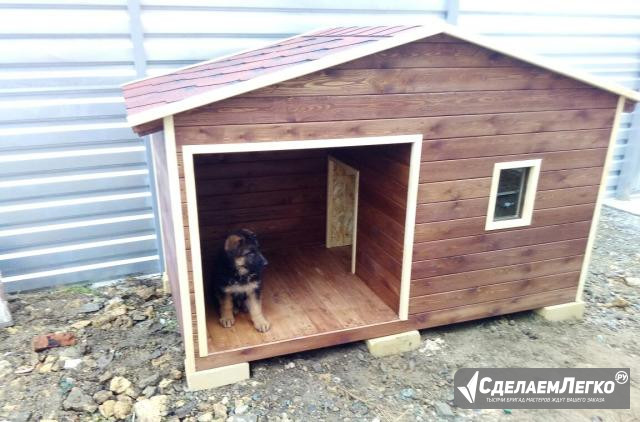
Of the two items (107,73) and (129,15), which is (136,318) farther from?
(129,15)

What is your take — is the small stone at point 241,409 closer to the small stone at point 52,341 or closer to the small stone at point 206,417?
the small stone at point 206,417

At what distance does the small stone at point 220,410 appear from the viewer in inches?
136

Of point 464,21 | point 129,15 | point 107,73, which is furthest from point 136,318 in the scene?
point 464,21

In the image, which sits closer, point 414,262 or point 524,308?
point 414,262

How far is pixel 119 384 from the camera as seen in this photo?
12.3ft

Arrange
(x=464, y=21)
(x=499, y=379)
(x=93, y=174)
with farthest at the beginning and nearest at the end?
(x=464, y=21) < (x=93, y=174) < (x=499, y=379)

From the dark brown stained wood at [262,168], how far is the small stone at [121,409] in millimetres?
2470

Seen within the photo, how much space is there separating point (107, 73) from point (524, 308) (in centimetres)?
473

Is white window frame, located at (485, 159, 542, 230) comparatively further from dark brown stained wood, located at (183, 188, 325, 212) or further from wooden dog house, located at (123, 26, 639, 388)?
dark brown stained wood, located at (183, 188, 325, 212)

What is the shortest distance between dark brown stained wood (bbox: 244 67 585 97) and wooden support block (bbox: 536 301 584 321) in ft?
6.90

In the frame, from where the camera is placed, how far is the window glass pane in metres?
4.20

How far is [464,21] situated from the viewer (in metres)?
6.20

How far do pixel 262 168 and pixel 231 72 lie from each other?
6.41ft

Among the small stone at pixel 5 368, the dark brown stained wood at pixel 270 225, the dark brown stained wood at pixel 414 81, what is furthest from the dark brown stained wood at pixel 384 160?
the small stone at pixel 5 368
